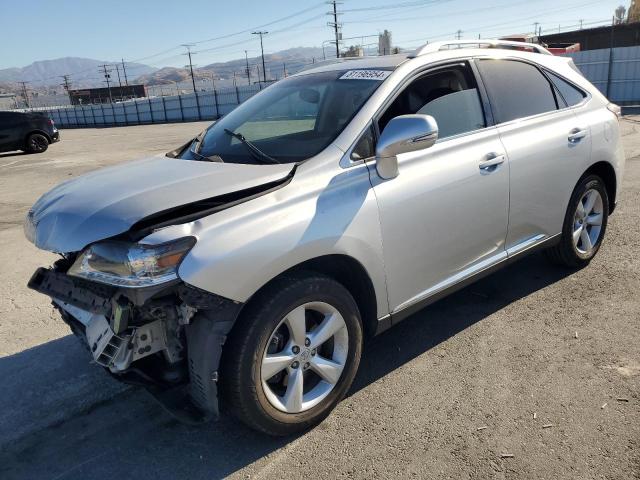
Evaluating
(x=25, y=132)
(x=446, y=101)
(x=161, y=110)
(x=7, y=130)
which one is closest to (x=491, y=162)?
(x=446, y=101)

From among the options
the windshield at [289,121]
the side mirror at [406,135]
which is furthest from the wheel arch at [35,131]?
the side mirror at [406,135]

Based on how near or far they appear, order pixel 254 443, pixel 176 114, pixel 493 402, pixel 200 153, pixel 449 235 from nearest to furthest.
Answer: pixel 254 443
pixel 493 402
pixel 449 235
pixel 200 153
pixel 176 114

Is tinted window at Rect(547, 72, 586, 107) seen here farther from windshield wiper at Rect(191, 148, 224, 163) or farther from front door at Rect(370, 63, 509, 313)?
windshield wiper at Rect(191, 148, 224, 163)

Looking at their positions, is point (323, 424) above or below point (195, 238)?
below

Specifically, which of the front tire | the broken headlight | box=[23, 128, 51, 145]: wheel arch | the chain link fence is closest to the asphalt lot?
the front tire

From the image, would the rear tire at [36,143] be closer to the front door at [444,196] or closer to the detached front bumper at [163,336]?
the detached front bumper at [163,336]

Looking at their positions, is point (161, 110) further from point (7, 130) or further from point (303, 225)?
point (303, 225)

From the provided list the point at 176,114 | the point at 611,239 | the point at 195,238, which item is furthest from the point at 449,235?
the point at 176,114

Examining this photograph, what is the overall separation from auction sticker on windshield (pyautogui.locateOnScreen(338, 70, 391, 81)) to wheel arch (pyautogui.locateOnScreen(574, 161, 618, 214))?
2119 millimetres

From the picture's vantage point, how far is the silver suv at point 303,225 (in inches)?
93.2

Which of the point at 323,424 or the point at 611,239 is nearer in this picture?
the point at 323,424

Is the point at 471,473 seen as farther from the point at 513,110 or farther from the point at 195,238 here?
the point at 513,110

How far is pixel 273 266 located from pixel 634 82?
25222mm

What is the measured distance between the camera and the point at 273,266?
2445 mm
